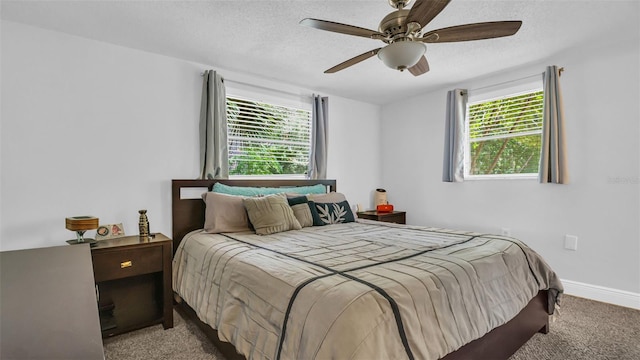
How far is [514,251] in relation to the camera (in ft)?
6.81

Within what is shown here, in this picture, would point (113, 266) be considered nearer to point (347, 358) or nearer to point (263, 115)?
point (347, 358)

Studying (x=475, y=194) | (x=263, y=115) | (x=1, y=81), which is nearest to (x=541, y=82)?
(x=475, y=194)

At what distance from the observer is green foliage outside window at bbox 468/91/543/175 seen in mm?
3406

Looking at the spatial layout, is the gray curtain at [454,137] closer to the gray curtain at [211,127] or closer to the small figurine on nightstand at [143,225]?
the gray curtain at [211,127]

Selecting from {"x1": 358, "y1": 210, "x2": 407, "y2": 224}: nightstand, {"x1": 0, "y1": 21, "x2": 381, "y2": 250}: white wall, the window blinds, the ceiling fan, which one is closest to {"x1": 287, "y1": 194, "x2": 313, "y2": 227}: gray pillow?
{"x1": 0, "y1": 21, "x2": 381, "y2": 250}: white wall

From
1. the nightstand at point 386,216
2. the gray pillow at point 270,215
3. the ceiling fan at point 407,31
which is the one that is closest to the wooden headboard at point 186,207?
the gray pillow at point 270,215

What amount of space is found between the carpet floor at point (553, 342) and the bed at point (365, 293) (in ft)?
0.36

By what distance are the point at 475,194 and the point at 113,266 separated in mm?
3649

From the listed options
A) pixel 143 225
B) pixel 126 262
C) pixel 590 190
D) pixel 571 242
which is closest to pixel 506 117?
pixel 590 190

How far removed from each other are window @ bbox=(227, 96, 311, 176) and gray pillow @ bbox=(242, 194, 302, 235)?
2.64ft

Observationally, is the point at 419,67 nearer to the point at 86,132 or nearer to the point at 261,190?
the point at 261,190

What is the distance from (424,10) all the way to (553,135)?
2294 millimetres

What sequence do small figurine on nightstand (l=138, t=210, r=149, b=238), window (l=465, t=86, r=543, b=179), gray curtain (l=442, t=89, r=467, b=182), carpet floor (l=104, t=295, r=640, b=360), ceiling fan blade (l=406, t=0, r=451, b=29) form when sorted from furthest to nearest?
gray curtain (l=442, t=89, r=467, b=182) < window (l=465, t=86, r=543, b=179) < small figurine on nightstand (l=138, t=210, r=149, b=238) < carpet floor (l=104, t=295, r=640, b=360) < ceiling fan blade (l=406, t=0, r=451, b=29)

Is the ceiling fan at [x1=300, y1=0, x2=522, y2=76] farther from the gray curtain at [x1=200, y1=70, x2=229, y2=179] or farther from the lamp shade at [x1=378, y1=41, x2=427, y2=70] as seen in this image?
the gray curtain at [x1=200, y1=70, x2=229, y2=179]
